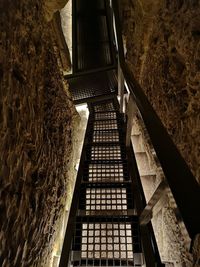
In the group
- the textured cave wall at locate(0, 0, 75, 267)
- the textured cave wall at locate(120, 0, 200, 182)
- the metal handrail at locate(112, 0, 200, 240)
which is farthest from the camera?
the textured cave wall at locate(120, 0, 200, 182)

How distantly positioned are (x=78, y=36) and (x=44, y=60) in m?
4.01

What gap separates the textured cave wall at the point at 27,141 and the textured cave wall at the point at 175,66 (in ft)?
3.82

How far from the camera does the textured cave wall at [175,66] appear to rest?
166 centimetres

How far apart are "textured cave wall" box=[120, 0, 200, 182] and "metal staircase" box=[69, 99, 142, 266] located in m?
0.75

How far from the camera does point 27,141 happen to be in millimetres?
1613

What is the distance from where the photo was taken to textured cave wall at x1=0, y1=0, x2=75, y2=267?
126 centimetres

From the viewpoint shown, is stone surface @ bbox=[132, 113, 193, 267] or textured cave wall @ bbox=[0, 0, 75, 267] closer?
textured cave wall @ bbox=[0, 0, 75, 267]

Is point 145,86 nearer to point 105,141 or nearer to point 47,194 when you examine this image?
point 105,141

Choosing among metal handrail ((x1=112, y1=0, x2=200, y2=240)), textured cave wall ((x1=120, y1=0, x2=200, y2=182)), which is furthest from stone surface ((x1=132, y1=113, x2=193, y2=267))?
metal handrail ((x1=112, y1=0, x2=200, y2=240))

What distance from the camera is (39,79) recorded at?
81.4 inches

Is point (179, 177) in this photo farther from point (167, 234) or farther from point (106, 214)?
point (167, 234)

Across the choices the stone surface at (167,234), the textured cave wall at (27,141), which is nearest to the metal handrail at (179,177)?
the stone surface at (167,234)

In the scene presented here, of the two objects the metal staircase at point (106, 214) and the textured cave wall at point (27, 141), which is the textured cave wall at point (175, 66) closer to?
the metal staircase at point (106, 214)

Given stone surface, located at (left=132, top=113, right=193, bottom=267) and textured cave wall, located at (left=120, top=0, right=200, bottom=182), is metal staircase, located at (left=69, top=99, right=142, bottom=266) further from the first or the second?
textured cave wall, located at (left=120, top=0, right=200, bottom=182)
